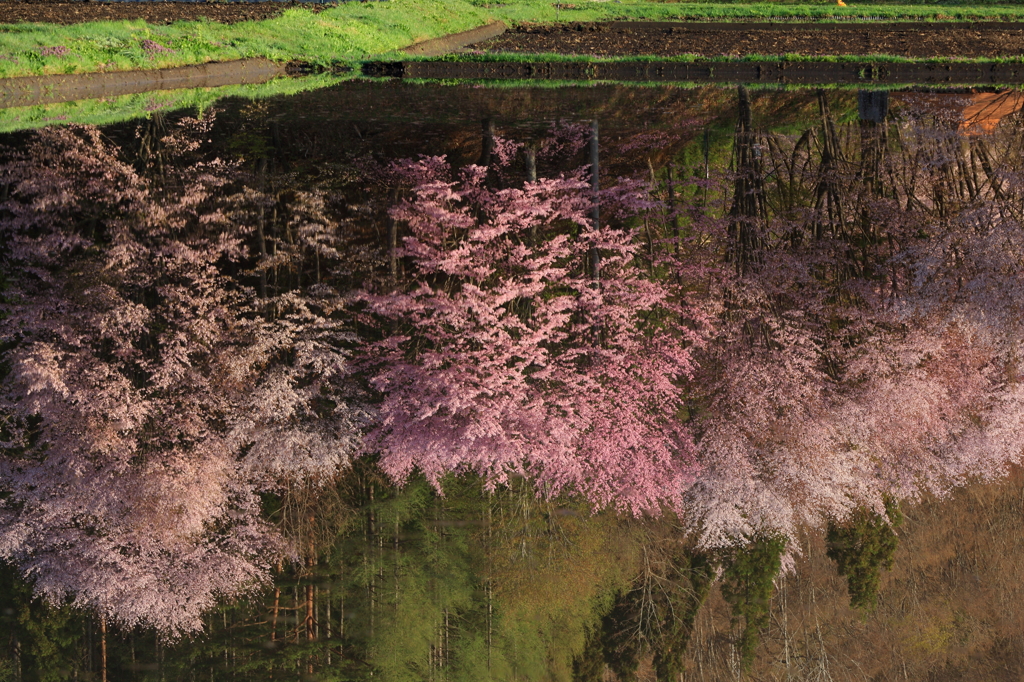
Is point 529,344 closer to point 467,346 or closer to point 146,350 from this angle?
point 467,346

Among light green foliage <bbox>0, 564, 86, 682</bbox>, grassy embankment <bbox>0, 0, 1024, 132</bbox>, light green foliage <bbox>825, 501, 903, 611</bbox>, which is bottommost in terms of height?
light green foliage <bbox>0, 564, 86, 682</bbox>

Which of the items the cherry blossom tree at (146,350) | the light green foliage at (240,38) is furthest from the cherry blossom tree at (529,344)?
the light green foliage at (240,38)

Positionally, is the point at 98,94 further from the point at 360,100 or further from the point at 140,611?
the point at 140,611

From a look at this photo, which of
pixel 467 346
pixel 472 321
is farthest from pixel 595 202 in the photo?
pixel 467 346

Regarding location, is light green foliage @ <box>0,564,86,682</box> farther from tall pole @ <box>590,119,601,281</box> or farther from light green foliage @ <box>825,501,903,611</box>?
light green foliage @ <box>825,501,903,611</box>

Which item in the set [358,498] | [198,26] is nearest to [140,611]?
[358,498]

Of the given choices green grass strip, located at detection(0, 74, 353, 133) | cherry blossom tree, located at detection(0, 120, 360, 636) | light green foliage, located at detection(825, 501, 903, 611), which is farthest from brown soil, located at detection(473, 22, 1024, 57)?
light green foliage, located at detection(825, 501, 903, 611)

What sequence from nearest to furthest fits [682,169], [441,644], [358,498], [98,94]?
[98,94] < [682,169] < [358,498] < [441,644]
